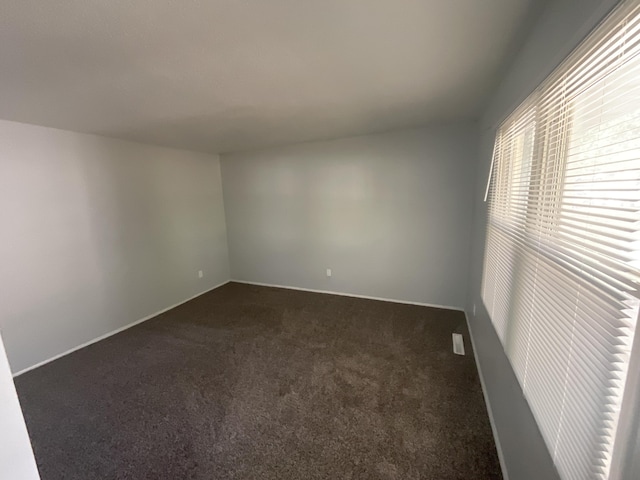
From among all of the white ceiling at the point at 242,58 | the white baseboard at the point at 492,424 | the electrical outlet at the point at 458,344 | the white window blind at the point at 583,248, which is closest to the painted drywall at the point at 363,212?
the electrical outlet at the point at 458,344

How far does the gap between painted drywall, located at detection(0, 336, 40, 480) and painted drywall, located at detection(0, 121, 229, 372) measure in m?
2.42

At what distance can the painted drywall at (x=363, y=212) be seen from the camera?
3301mm

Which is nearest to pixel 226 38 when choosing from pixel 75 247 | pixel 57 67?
pixel 57 67

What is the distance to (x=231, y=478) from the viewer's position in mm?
1488

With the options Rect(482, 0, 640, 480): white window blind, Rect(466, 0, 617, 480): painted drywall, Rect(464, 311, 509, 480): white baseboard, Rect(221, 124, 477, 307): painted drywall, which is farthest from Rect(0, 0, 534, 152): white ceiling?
Rect(464, 311, 509, 480): white baseboard

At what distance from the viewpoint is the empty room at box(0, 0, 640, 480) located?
81 cm

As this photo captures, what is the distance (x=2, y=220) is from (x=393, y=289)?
13.3 ft

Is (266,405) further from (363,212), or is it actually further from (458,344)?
(363,212)

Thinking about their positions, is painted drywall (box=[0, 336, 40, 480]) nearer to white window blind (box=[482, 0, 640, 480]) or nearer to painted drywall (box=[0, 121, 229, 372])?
white window blind (box=[482, 0, 640, 480])

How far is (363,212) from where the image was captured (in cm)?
371

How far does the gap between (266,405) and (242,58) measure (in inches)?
87.9

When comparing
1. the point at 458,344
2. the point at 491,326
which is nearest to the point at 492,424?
the point at 491,326

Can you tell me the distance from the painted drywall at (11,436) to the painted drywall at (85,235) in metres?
2.42

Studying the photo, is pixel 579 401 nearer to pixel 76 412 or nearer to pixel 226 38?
pixel 226 38
